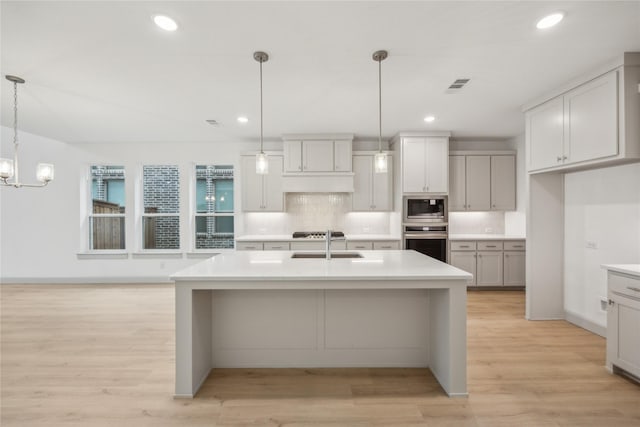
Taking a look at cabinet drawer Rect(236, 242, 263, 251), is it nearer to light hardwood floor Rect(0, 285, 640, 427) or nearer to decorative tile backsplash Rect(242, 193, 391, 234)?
decorative tile backsplash Rect(242, 193, 391, 234)

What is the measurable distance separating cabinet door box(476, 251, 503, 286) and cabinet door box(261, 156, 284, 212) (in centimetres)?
341

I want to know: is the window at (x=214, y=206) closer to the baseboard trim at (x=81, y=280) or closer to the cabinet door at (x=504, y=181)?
the baseboard trim at (x=81, y=280)

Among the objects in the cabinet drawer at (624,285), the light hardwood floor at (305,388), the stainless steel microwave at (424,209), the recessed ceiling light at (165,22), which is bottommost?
the light hardwood floor at (305,388)

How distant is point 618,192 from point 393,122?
268 cm

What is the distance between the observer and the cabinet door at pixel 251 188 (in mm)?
5602

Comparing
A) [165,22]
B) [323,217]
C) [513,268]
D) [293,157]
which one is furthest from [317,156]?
[513,268]

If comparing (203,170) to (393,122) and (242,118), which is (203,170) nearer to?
(242,118)

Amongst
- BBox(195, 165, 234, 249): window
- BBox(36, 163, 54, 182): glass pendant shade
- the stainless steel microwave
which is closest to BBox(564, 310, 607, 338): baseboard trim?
the stainless steel microwave

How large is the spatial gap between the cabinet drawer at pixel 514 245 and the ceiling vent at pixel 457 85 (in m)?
2.93

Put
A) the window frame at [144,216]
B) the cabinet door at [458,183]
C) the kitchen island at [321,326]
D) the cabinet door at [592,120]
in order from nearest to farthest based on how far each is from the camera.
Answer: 1. the kitchen island at [321,326]
2. the cabinet door at [592,120]
3. the cabinet door at [458,183]
4. the window frame at [144,216]

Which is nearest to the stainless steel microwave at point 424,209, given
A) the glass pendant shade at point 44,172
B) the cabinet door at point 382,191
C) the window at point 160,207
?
the cabinet door at point 382,191

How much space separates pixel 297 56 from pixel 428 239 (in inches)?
145

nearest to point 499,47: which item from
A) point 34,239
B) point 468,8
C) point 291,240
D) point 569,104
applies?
point 468,8

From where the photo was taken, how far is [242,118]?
4.54 meters
